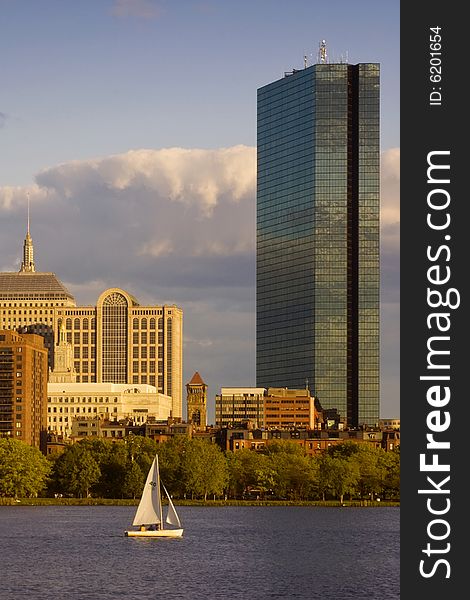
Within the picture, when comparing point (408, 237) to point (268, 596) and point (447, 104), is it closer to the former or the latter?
point (447, 104)

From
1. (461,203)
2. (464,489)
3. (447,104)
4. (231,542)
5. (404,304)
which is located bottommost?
(231,542)

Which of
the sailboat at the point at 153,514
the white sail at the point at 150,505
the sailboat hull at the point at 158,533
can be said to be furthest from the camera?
the sailboat hull at the point at 158,533

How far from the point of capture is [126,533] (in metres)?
167

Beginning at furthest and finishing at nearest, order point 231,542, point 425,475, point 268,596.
Result: point 231,542, point 268,596, point 425,475

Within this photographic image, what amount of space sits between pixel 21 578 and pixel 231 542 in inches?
1773

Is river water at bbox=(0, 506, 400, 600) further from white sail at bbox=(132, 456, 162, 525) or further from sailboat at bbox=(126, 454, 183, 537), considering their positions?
white sail at bbox=(132, 456, 162, 525)

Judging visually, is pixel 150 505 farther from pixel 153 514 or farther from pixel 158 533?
pixel 158 533

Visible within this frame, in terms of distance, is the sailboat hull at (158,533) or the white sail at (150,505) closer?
the white sail at (150,505)

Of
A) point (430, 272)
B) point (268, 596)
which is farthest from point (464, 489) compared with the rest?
point (268, 596)

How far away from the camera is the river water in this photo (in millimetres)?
111625

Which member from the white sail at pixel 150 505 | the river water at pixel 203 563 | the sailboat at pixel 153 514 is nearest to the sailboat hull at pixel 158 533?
the sailboat at pixel 153 514

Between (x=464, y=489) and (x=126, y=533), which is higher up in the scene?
(x=464, y=489)

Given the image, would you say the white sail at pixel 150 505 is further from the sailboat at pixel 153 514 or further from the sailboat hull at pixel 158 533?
the sailboat hull at pixel 158 533

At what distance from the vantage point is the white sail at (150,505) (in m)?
165
